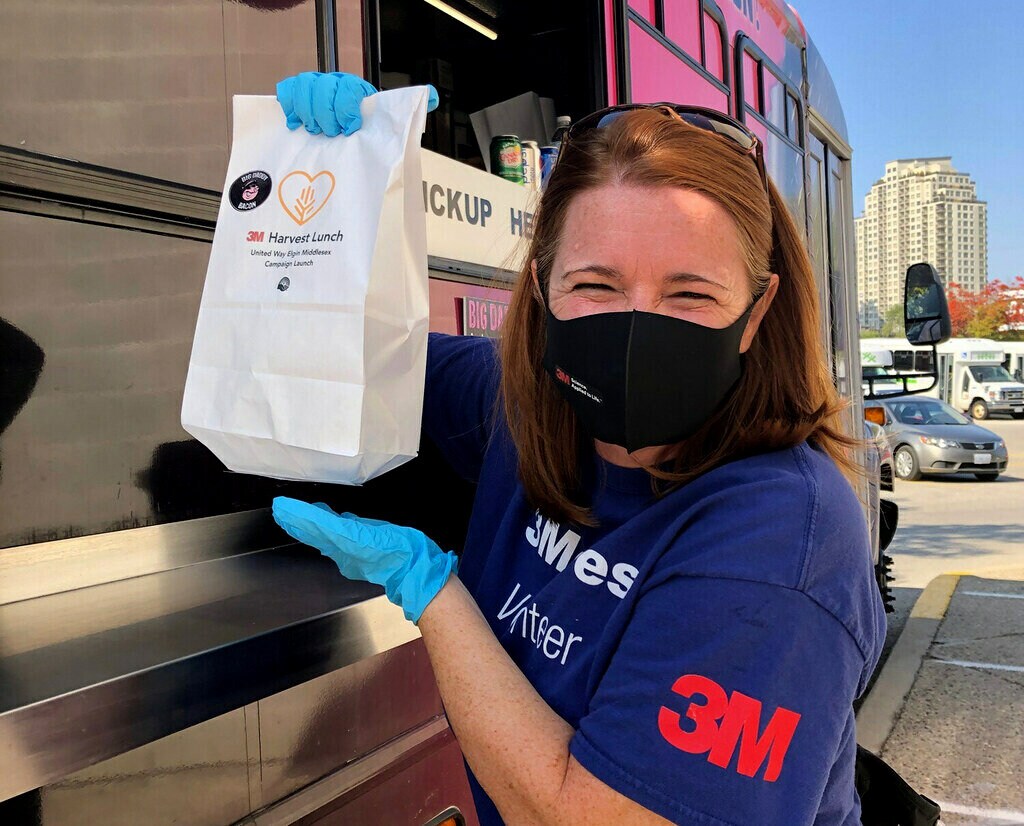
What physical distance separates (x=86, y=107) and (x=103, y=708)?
778 mm

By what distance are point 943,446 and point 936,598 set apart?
7341mm

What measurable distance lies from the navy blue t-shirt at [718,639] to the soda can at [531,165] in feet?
3.69

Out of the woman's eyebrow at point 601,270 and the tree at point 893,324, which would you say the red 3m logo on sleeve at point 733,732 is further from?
the tree at point 893,324

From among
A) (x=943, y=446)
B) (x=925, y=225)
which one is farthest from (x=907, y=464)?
(x=925, y=225)

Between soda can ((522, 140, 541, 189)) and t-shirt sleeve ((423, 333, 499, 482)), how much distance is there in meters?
0.61

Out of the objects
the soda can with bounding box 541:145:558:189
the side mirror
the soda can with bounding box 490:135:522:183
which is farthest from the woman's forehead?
the side mirror

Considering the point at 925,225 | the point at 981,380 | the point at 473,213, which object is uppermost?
the point at 925,225

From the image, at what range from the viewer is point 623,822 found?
3.20 ft

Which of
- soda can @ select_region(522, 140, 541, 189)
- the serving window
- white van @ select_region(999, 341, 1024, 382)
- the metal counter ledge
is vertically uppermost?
the serving window

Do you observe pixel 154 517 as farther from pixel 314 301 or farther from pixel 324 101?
pixel 324 101

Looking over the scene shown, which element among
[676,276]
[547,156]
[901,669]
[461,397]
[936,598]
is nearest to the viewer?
[676,276]

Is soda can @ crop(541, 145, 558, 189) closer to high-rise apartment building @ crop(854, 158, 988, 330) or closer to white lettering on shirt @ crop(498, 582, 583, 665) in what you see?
white lettering on shirt @ crop(498, 582, 583, 665)

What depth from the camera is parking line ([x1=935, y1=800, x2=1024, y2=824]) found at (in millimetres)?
3422

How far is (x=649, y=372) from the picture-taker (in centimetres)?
119
